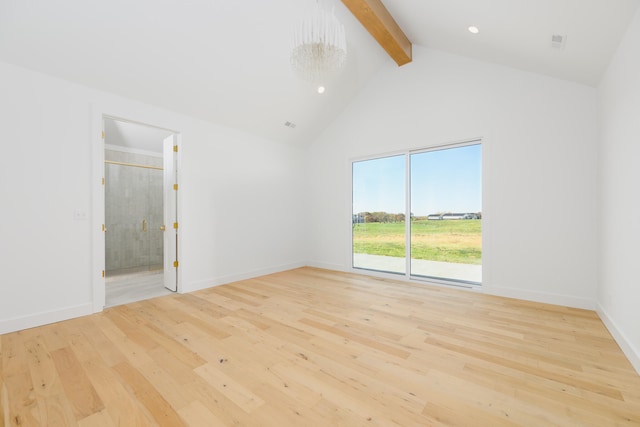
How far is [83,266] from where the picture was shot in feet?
9.89

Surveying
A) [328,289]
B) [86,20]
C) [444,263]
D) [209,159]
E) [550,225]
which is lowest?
[328,289]

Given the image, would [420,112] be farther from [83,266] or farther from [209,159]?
[83,266]

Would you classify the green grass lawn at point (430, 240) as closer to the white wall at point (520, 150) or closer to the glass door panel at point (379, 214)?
the glass door panel at point (379, 214)

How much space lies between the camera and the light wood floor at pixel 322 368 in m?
1.50

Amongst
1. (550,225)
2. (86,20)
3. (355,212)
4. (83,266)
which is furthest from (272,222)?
(550,225)

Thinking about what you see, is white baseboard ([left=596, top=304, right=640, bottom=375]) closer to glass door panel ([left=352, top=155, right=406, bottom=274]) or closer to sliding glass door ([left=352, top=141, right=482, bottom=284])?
sliding glass door ([left=352, top=141, right=482, bottom=284])

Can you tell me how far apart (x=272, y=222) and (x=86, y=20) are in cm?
360

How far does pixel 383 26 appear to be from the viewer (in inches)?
135

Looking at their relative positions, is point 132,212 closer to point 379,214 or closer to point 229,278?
point 229,278

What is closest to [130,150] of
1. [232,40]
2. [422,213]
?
[232,40]

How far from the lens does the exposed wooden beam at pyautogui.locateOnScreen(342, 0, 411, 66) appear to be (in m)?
3.11

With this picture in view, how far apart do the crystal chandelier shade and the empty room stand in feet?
0.08

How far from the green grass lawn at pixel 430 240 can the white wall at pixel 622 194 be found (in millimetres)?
1337

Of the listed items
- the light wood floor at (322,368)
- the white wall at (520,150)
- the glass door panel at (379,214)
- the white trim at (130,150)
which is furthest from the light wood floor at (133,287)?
the white wall at (520,150)
